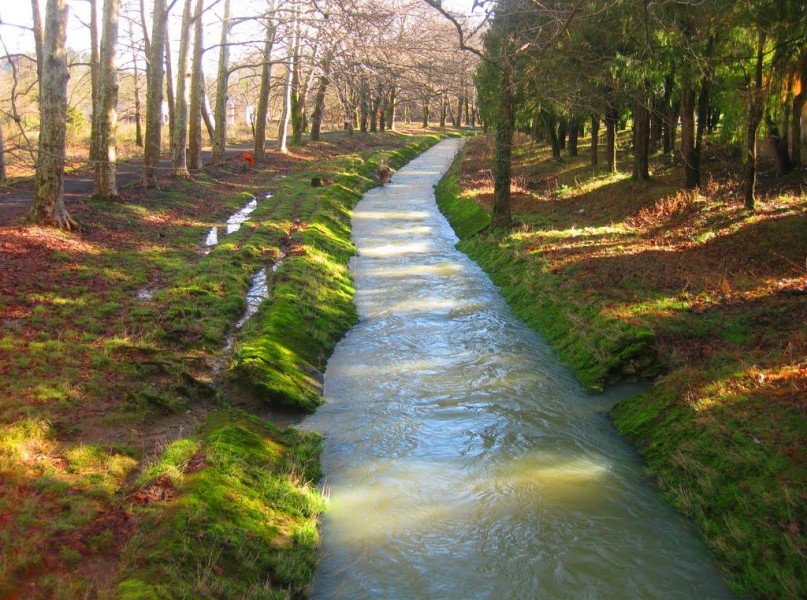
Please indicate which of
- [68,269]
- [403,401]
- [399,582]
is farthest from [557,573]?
[68,269]

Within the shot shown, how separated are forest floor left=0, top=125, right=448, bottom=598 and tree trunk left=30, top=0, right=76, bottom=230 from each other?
2.64 feet

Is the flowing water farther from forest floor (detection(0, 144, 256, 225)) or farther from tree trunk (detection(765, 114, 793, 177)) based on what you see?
tree trunk (detection(765, 114, 793, 177))

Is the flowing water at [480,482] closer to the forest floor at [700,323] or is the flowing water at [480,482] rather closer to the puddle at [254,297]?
the forest floor at [700,323]

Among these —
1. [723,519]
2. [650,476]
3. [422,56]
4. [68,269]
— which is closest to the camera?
[723,519]

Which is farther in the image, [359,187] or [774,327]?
[359,187]

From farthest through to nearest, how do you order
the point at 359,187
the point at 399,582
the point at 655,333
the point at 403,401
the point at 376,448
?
1. the point at 359,187
2. the point at 655,333
3. the point at 403,401
4. the point at 376,448
5. the point at 399,582

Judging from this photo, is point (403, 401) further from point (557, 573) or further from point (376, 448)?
point (557, 573)

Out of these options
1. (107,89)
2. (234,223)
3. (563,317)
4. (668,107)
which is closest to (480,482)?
(563,317)

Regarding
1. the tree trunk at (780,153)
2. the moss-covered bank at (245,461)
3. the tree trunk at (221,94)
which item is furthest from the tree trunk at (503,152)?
the tree trunk at (221,94)

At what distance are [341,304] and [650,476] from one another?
764 cm

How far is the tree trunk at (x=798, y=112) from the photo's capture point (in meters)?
15.9

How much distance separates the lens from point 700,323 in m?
10.4

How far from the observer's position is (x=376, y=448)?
27.0ft

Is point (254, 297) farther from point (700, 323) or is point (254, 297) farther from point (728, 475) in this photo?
point (728, 475)
